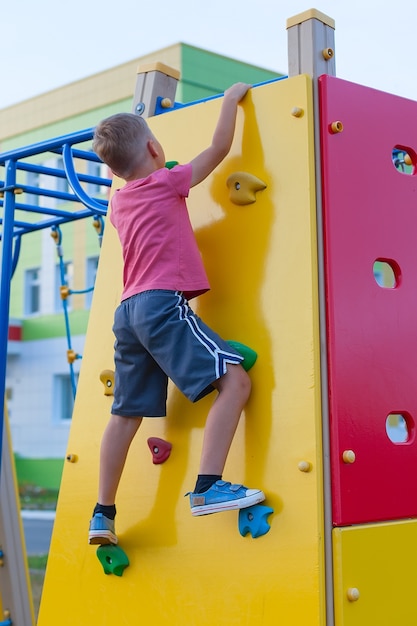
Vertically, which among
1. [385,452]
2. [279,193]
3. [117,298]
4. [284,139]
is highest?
[284,139]

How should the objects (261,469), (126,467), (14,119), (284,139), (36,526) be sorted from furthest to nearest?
1. (14,119)
2. (36,526)
3. (126,467)
4. (284,139)
5. (261,469)

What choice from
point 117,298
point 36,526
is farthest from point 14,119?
point 117,298

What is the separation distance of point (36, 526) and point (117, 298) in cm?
1037

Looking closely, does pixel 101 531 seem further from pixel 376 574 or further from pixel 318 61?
pixel 318 61

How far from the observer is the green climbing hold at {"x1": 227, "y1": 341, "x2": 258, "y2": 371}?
2.27m

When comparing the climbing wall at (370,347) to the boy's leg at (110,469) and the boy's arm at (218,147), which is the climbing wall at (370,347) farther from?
the boy's leg at (110,469)

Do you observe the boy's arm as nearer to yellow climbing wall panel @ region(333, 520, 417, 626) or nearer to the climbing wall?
the climbing wall

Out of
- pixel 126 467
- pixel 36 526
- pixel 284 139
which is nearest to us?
pixel 284 139

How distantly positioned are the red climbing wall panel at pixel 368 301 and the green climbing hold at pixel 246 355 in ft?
0.68

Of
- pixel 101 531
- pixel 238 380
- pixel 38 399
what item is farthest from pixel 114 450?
pixel 38 399

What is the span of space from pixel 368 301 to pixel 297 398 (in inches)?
13.3

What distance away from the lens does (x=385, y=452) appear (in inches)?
88.9

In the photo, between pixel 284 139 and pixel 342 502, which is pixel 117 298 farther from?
pixel 342 502

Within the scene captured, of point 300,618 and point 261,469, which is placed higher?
point 261,469
